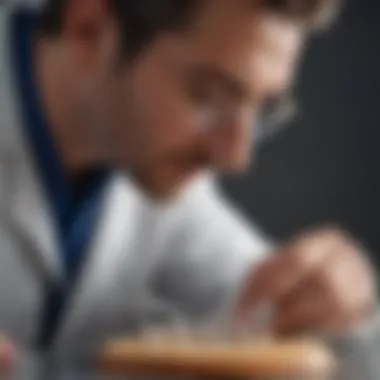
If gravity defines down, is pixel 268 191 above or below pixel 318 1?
below

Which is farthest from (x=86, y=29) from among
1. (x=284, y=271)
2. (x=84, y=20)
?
(x=284, y=271)

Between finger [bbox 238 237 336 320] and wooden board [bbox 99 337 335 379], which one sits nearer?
wooden board [bbox 99 337 335 379]

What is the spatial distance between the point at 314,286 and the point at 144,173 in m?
0.16

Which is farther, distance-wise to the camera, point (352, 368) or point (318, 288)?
point (318, 288)

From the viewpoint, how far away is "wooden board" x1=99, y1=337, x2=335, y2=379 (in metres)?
0.73

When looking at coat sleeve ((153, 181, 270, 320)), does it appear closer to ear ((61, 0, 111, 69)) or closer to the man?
the man

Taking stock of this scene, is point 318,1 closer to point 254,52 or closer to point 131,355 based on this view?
point 254,52

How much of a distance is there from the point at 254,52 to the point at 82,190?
0.57ft

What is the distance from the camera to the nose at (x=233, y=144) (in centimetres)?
90

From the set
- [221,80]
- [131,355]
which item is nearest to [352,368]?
[131,355]

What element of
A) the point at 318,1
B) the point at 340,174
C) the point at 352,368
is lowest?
the point at 352,368

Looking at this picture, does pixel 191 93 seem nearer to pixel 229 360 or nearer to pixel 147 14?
pixel 147 14

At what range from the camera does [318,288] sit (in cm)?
88

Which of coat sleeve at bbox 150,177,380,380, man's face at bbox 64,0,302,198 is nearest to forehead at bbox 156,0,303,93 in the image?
man's face at bbox 64,0,302,198
